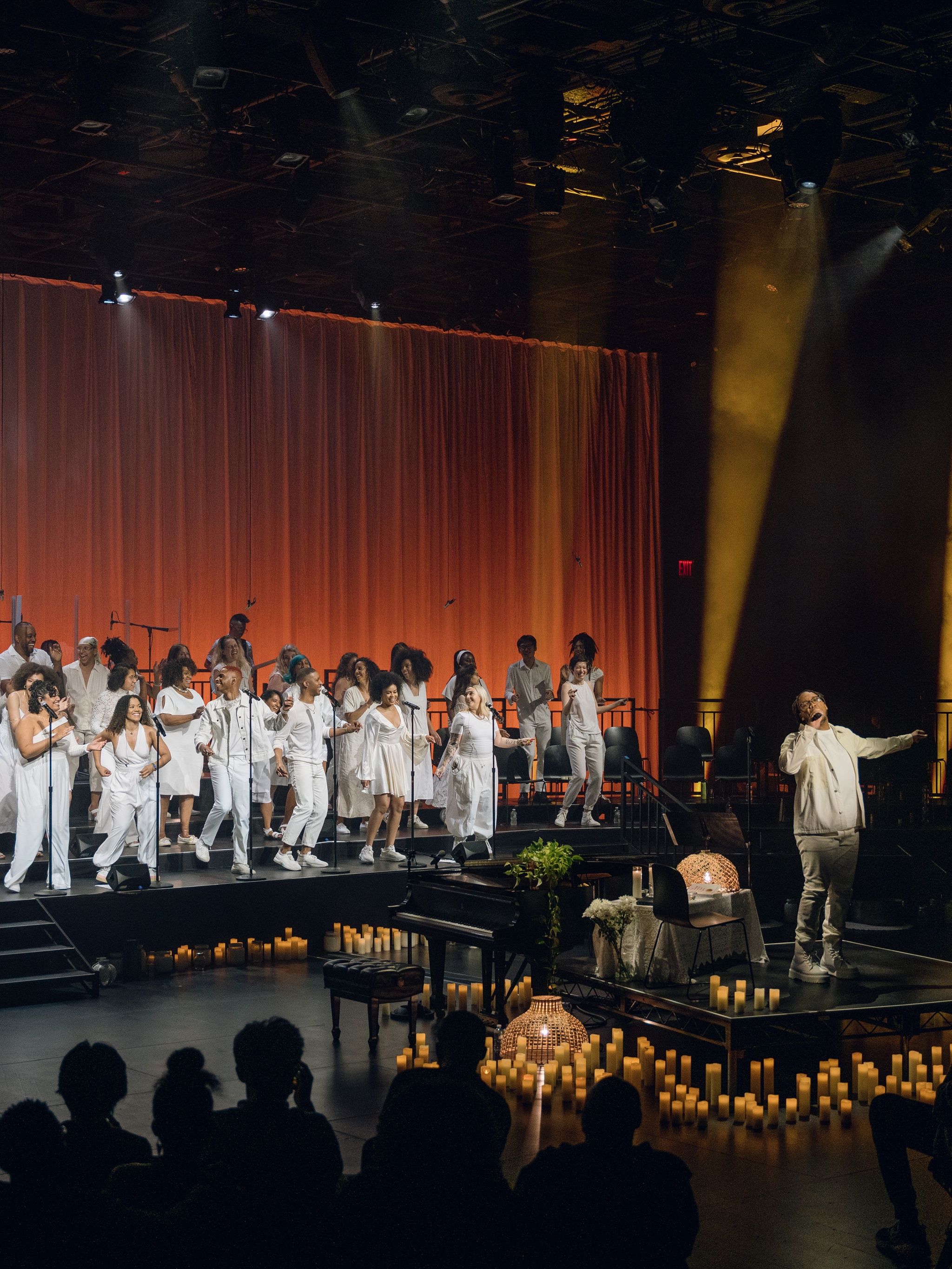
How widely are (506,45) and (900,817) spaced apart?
23.7ft

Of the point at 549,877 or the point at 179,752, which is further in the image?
the point at 179,752

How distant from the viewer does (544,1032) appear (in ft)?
24.8

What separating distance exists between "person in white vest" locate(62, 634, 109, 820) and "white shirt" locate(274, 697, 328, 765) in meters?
1.52

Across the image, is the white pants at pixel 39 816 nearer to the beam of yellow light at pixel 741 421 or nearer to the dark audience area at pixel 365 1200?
the dark audience area at pixel 365 1200

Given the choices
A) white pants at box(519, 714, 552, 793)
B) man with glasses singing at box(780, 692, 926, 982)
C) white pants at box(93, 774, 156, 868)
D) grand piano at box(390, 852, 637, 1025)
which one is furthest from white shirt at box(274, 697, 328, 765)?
man with glasses singing at box(780, 692, 926, 982)

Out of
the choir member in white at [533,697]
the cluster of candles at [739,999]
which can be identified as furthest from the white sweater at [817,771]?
the choir member in white at [533,697]

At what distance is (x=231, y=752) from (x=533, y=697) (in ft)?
12.2

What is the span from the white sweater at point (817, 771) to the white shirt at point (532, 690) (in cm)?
532

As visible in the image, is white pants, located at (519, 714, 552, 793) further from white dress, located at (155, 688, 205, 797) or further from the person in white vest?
the person in white vest

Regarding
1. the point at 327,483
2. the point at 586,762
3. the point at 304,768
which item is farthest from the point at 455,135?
the point at 327,483

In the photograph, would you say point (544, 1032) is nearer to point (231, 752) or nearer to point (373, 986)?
point (373, 986)

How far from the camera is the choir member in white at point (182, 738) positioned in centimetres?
1105

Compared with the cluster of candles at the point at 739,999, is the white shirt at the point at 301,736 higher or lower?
higher

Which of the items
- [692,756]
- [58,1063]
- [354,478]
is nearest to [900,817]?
[692,756]
